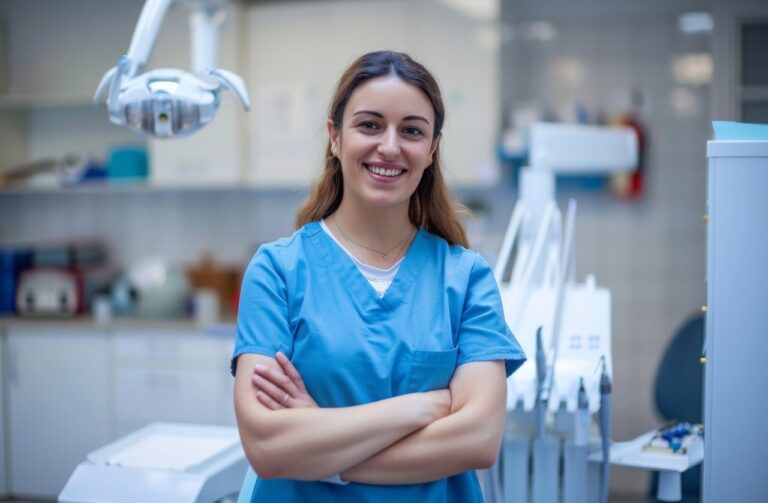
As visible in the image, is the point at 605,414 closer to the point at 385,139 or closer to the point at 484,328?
the point at 484,328

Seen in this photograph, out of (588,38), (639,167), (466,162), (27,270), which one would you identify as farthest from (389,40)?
(27,270)

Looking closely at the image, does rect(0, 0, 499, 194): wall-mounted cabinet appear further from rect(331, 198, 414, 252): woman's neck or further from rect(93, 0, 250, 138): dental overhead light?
rect(331, 198, 414, 252): woman's neck

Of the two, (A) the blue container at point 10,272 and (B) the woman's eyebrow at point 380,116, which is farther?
(A) the blue container at point 10,272

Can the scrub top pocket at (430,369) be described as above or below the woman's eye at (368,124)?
below

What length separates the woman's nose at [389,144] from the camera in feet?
4.46

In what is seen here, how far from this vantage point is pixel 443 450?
131 centimetres

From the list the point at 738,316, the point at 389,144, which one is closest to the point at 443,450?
the point at 389,144

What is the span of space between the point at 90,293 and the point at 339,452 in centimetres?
292

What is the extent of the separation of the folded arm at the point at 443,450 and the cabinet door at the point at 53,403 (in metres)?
2.65

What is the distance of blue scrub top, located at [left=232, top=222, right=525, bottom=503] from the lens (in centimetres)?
135

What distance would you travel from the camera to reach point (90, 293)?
3.89 meters

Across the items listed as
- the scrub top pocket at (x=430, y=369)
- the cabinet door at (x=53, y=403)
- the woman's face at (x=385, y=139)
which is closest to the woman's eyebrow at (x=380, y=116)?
the woman's face at (x=385, y=139)

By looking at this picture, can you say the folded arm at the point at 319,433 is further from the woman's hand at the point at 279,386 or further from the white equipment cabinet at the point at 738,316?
the white equipment cabinet at the point at 738,316

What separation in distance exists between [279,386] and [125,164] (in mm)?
2802
